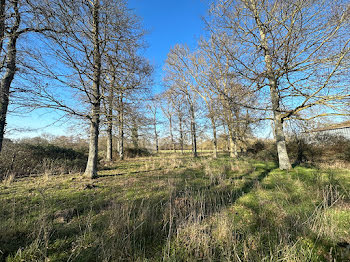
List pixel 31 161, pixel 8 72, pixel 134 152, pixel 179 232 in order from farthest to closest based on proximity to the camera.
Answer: pixel 134 152 → pixel 31 161 → pixel 8 72 → pixel 179 232

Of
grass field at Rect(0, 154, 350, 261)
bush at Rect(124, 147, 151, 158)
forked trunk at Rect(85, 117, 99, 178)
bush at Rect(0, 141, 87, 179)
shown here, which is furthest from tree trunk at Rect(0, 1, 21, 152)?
bush at Rect(124, 147, 151, 158)

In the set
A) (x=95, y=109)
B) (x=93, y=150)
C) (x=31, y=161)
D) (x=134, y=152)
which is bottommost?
(x=31, y=161)

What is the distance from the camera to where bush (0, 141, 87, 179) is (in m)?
7.48

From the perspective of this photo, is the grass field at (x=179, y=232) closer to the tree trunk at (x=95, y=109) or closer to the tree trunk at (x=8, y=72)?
the tree trunk at (x=95, y=109)

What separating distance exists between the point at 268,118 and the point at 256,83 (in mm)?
2029

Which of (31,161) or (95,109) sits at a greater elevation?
(95,109)

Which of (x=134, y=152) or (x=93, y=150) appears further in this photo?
(x=134, y=152)

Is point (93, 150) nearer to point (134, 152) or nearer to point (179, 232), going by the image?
point (179, 232)

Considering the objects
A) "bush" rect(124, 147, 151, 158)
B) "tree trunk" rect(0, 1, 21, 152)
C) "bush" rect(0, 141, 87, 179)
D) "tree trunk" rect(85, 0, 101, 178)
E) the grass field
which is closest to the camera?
the grass field

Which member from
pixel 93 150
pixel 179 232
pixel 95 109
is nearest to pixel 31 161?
pixel 93 150

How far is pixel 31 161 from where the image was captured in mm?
8492

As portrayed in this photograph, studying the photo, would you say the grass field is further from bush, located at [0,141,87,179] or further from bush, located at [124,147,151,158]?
bush, located at [124,147,151,158]

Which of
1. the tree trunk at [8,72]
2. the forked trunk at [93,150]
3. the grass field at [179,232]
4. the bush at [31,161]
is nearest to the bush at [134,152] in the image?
the bush at [31,161]

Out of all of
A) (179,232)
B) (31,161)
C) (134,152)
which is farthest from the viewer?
(134,152)
